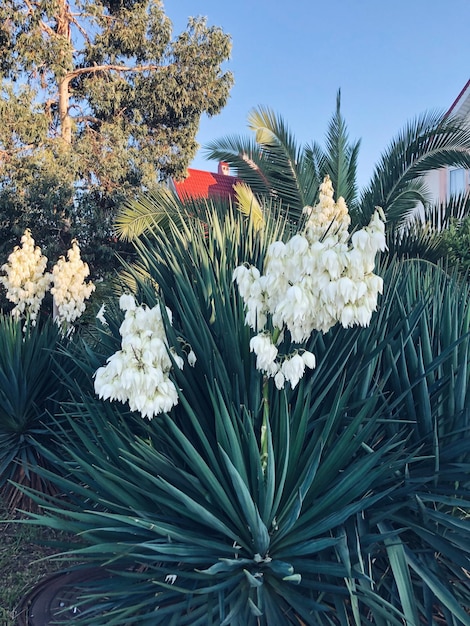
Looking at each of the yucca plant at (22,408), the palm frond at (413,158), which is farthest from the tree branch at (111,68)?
the yucca plant at (22,408)

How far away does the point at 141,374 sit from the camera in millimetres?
1928

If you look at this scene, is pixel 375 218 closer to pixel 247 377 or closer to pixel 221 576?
pixel 247 377

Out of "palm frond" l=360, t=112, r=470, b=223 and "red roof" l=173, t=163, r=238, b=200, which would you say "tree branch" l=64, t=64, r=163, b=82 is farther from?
"palm frond" l=360, t=112, r=470, b=223

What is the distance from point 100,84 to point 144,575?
1149cm

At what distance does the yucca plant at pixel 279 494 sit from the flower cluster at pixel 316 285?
30 centimetres

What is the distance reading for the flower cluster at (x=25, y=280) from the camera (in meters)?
5.43

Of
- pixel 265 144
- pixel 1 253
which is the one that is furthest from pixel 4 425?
pixel 1 253

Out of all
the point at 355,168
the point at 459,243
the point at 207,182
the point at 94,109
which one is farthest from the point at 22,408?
the point at 207,182

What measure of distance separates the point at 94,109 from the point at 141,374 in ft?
37.5

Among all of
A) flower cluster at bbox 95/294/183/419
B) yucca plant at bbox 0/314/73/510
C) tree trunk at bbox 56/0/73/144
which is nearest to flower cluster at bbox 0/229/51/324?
yucca plant at bbox 0/314/73/510

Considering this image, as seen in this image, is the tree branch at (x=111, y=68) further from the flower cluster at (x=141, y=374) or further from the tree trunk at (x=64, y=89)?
the flower cluster at (x=141, y=374)

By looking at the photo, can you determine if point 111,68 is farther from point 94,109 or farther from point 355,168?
point 355,168

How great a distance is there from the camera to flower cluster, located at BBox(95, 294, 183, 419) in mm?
1930

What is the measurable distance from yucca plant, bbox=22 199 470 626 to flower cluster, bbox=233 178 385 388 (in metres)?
0.30
